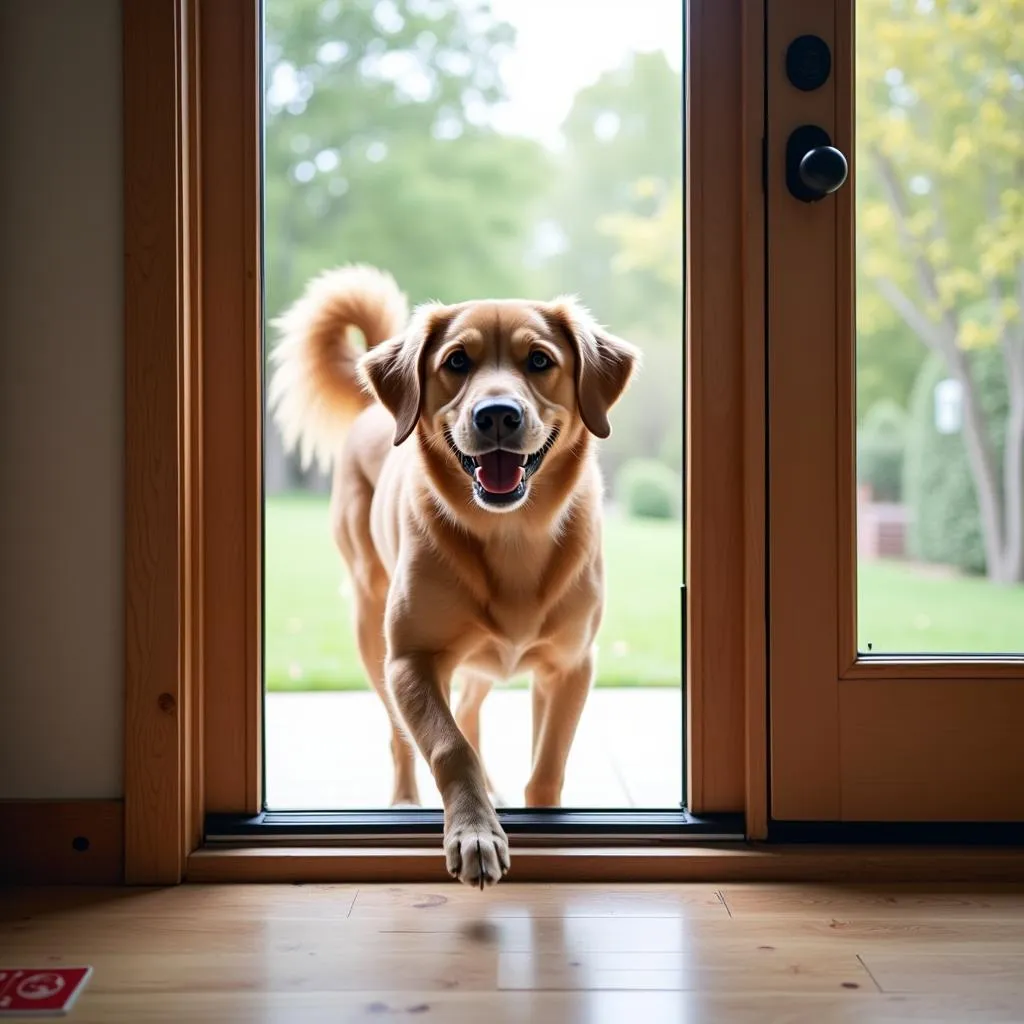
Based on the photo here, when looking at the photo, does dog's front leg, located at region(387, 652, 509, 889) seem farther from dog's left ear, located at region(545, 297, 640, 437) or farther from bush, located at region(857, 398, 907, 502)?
bush, located at region(857, 398, 907, 502)

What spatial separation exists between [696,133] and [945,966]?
1.42 meters

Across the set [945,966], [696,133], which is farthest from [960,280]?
[945,966]

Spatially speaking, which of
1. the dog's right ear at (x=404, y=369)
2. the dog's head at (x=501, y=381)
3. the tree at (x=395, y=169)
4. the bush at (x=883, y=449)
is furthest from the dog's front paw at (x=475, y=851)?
the tree at (x=395, y=169)

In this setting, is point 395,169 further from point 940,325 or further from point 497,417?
point 497,417

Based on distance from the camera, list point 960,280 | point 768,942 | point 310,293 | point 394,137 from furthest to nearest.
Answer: point 394,137, point 310,293, point 960,280, point 768,942

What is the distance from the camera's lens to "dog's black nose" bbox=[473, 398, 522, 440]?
5.67ft

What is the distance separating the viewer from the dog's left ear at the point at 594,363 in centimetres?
194

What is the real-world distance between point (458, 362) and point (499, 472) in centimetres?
26

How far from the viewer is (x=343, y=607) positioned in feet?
17.3

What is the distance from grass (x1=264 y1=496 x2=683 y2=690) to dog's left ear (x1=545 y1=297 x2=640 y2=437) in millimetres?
1022

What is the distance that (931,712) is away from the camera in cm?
182

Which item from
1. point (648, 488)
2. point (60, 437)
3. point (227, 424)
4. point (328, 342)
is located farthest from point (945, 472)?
point (648, 488)

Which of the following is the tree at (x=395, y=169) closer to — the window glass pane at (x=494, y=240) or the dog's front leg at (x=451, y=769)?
the window glass pane at (x=494, y=240)

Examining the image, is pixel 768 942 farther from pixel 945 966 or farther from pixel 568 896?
pixel 568 896
